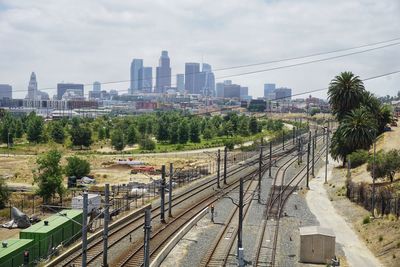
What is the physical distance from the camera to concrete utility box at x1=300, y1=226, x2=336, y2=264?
29.3 m

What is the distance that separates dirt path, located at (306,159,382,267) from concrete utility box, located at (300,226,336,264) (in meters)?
1.39

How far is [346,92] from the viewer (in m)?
74.6

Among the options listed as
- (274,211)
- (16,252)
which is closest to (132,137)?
(274,211)

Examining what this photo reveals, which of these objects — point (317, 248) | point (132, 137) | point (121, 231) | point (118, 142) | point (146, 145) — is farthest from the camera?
point (132, 137)

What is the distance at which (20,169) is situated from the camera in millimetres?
75812

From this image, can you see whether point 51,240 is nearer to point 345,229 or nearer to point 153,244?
point 153,244

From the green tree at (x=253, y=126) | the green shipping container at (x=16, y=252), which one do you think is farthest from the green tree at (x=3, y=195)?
the green tree at (x=253, y=126)

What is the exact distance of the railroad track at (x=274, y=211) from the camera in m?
29.7

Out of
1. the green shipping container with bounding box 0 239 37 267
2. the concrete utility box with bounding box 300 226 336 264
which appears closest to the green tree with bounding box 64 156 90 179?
the green shipping container with bounding box 0 239 37 267

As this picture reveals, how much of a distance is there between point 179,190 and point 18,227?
19.2 metres

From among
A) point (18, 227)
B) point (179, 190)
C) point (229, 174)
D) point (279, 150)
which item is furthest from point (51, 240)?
point (279, 150)

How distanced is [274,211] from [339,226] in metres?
6.32

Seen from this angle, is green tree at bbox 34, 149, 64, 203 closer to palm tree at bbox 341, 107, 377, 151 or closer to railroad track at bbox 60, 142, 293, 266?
railroad track at bbox 60, 142, 293, 266

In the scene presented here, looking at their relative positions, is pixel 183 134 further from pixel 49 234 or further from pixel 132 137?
pixel 49 234
